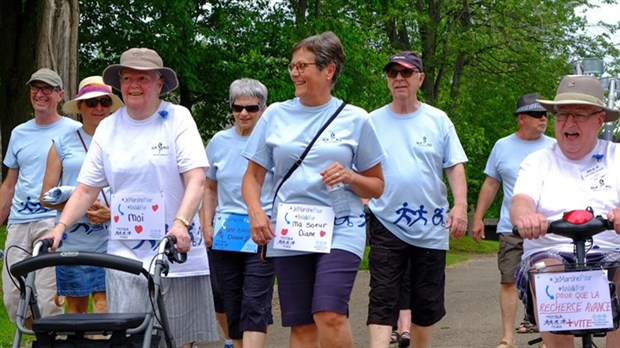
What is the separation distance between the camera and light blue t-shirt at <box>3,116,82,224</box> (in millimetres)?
9148

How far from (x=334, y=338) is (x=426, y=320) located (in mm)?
2157

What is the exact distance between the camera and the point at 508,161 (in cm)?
1068

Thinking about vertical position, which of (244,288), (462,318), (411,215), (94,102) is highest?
(94,102)

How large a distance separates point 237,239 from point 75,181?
1.18m

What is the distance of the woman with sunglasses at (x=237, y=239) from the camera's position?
863 cm

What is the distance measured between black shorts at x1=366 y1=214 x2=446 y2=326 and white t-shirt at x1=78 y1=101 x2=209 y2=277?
2.29 metres

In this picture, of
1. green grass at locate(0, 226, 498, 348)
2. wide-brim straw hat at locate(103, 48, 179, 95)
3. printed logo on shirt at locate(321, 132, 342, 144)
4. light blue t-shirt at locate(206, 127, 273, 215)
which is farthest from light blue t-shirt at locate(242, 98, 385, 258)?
green grass at locate(0, 226, 498, 348)

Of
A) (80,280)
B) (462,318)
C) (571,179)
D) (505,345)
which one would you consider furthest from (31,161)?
(462,318)

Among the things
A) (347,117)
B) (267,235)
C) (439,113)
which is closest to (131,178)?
(267,235)

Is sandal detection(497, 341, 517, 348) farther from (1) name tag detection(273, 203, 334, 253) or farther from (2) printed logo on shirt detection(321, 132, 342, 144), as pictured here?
(2) printed logo on shirt detection(321, 132, 342, 144)

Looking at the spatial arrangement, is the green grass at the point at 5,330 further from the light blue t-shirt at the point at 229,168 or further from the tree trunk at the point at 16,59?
the tree trunk at the point at 16,59

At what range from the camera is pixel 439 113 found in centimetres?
873

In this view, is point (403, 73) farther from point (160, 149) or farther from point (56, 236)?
point (56, 236)

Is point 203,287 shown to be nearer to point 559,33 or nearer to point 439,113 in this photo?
point 439,113
